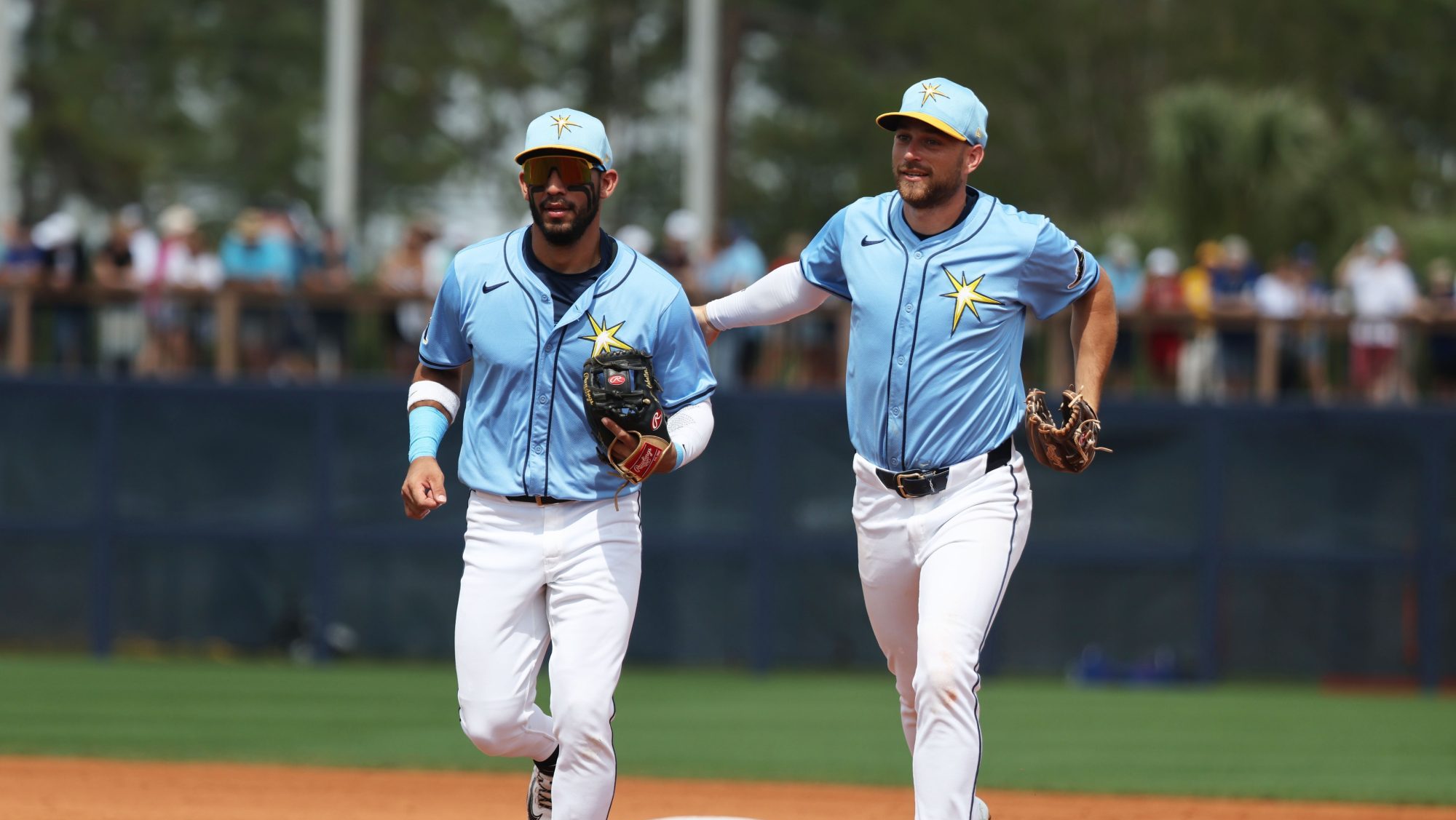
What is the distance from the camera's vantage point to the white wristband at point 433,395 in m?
6.61

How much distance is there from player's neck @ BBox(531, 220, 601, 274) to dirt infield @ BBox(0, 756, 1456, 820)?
3243 mm

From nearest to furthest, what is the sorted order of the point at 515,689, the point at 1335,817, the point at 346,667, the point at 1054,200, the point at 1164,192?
1. the point at 515,689
2. the point at 1335,817
3. the point at 346,667
4. the point at 1164,192
5. the point at 1054,200

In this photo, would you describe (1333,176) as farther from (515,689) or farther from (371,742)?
(515,689)

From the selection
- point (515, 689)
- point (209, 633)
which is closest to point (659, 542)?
point (209, 633)

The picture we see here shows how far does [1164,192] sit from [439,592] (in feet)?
41.8

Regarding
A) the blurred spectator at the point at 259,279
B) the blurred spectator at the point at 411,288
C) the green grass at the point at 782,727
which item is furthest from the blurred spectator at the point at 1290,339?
the blurred spectator at the point at 259,279

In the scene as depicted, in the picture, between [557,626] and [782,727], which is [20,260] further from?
[557,626]

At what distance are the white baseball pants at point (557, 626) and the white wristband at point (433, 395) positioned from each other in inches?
16.0

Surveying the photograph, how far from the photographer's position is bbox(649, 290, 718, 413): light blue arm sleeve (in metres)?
6.48

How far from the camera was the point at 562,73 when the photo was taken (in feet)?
127

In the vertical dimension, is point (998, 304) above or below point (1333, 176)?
below

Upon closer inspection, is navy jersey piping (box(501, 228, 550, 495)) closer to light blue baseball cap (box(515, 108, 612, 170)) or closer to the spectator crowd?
light blue baseball cap (box(515, 108, 612, 170))

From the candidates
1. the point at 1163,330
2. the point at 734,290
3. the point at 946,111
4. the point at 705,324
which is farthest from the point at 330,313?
the point at 946,111

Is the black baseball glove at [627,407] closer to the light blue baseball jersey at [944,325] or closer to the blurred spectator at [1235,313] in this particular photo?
the light blue baseball jersey at [944,325]
